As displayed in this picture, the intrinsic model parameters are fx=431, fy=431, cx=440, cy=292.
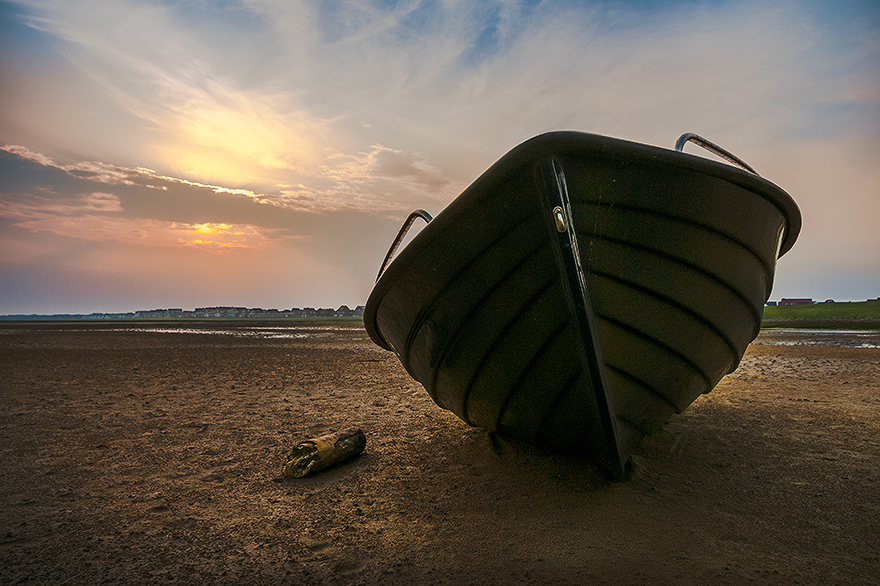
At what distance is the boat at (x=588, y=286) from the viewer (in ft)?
7.07

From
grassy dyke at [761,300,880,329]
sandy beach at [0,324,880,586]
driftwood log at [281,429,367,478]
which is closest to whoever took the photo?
Result: sandy beach at [0,324,880,586]

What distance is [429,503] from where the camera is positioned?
2926mm

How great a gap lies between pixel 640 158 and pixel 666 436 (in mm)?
3172

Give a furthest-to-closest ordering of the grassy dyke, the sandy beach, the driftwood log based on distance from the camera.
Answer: the grassy dyke < the driftwood log < the sandy beach

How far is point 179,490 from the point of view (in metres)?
3.15

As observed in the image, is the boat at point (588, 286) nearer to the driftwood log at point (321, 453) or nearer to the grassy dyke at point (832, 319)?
the driftwood log at point (321, 453)

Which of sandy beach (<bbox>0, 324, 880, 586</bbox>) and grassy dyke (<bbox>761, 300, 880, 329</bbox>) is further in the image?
grassy dyke (<bbox>761, 300, 880, 329</bbox>)

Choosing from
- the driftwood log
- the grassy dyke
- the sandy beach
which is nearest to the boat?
the sandy beach

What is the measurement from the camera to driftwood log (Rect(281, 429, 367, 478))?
3.43 metres

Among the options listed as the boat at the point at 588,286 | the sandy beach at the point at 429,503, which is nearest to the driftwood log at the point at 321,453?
the sandy beach at the point at 429,503

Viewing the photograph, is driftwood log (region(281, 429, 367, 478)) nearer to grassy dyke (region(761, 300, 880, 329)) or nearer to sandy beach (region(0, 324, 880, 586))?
sandy beach (region(0, 324, 880, 586))

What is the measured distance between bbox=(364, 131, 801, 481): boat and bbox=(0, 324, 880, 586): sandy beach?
1.82ft

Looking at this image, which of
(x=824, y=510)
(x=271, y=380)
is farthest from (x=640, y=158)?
(x=271, y=380)

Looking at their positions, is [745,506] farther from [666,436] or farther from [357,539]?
[357,539]
